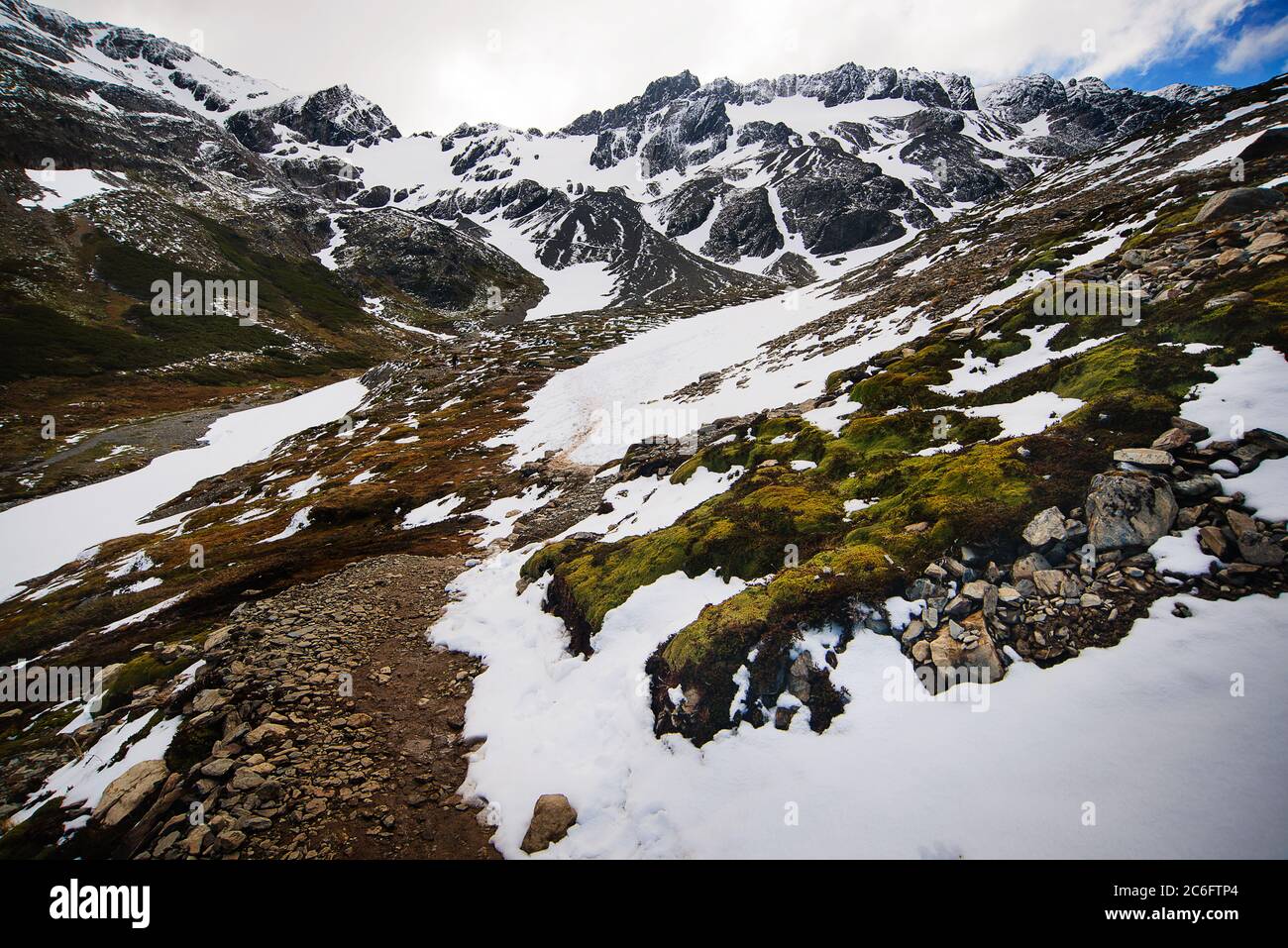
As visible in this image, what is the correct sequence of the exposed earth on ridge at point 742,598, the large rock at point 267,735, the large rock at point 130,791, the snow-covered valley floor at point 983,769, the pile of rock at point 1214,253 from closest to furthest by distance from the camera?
the snow-covered valley floor at point 983,769 → the exposed earth on ridge at point 742,598 → the large rock at point 130,791 → the large rock at point 267,735 → the pile of rock at point 1214,253

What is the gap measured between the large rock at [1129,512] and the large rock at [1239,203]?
1746 cm

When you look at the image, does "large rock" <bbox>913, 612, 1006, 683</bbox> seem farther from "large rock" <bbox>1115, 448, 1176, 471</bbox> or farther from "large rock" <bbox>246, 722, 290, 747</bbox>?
"large rock" <bbox>246, 722, 290, 747</bbox>

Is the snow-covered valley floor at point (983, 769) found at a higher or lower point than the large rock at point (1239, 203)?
lower

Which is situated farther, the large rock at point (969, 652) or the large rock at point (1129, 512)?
the large rock at point (1129, 512)

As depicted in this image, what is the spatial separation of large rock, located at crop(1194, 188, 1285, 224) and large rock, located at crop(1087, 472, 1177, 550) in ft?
57.3

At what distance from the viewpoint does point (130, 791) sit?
9453 millimetres

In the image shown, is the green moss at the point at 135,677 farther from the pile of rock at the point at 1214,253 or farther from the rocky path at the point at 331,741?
the pile of rock at the point at 1214,253

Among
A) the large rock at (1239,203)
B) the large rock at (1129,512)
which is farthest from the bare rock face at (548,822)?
the large rock at (1239,203)

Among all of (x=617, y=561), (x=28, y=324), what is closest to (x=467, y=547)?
(x=617, y=561)

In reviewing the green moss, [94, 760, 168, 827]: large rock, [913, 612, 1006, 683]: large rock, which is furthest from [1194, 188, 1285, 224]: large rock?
the green moss

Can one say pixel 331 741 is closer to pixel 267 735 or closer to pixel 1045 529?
pixel 267 735

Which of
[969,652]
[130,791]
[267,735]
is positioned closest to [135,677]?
[130,791]

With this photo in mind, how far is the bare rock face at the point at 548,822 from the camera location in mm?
7777

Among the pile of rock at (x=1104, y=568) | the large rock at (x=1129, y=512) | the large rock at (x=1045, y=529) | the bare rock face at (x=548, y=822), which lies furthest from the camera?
the large rock at (x=1045, y=529)
